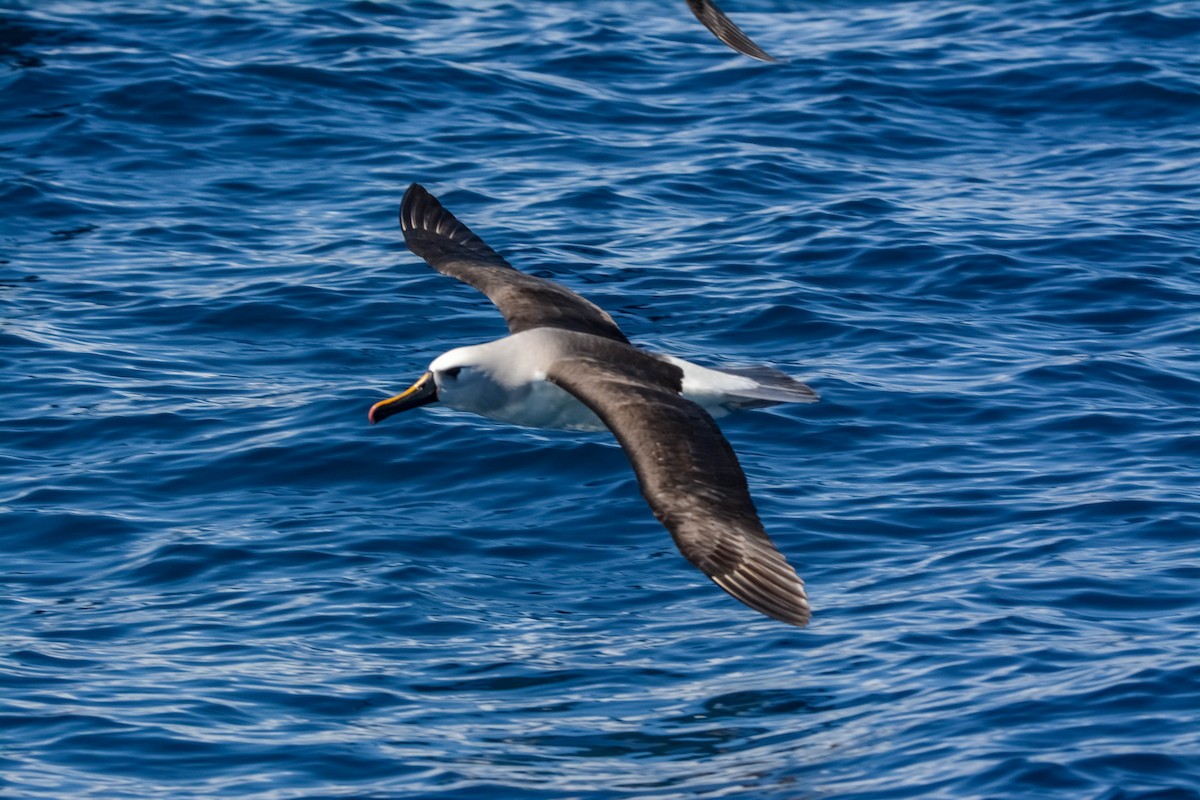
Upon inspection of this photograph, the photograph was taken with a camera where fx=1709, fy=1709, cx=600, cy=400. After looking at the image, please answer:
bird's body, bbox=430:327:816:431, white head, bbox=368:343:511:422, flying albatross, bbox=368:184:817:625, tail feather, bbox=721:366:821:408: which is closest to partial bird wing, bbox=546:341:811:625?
flying albatross, bbox=368:184:817:625

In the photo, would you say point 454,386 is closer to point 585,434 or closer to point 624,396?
point 624,396

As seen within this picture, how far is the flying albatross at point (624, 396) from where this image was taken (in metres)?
8.74

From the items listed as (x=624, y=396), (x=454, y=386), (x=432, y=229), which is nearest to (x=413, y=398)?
(x=454, y=386)

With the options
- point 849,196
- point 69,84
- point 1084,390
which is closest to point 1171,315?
point 1084,390

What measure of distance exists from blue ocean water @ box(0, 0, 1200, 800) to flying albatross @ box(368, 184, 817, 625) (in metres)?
0.73

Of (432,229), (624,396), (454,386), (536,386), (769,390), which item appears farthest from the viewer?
(432,229)

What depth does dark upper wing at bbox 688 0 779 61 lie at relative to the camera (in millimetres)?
11899

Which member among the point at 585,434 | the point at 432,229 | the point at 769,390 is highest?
the point at 432,229

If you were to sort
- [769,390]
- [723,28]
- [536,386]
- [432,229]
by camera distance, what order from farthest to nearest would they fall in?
[432,229]
[723,28]
[769,390]
[536,386]

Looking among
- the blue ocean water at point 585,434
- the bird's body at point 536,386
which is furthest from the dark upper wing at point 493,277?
the blue ocean water at point 585,434

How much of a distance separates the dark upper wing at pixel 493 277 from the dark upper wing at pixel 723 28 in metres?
2.08

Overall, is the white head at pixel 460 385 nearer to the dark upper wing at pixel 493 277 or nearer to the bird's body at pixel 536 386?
the bird's body at pixel 536 386

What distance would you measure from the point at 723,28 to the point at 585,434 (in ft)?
10.0

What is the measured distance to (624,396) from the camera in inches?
387
